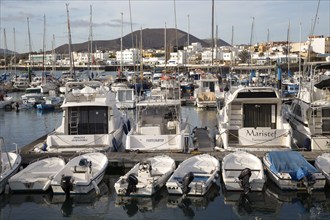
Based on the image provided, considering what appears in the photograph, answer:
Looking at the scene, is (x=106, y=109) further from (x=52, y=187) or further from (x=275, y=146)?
(x=275, y=146)

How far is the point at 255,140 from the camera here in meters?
18.8

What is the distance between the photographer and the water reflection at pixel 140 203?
13.8 m

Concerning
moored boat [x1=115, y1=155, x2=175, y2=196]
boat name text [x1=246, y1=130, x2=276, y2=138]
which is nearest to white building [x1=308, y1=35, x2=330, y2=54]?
boat name text [x1=246, y1=130, x2=276, y2=138]

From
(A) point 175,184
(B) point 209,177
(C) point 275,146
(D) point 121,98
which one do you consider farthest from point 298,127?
(D) point 121,98

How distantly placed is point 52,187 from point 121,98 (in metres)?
25.5

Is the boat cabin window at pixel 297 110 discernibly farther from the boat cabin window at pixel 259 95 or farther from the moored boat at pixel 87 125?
the moored boat at pixel 87 125

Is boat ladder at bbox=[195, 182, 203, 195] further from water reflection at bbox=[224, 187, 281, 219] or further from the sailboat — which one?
the sailboat

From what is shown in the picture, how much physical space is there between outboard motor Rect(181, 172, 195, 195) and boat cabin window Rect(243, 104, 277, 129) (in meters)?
6.26

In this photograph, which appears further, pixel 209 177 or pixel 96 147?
pixel 96 147

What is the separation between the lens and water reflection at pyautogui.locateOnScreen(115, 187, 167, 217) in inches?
542

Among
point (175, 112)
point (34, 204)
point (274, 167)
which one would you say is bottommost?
point (34, 204)

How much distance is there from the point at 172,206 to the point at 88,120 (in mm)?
7774

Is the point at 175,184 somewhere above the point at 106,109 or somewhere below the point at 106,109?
below

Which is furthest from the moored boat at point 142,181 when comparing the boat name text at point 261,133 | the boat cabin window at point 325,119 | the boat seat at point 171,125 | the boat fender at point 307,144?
the boat cabin window at point 325,119
